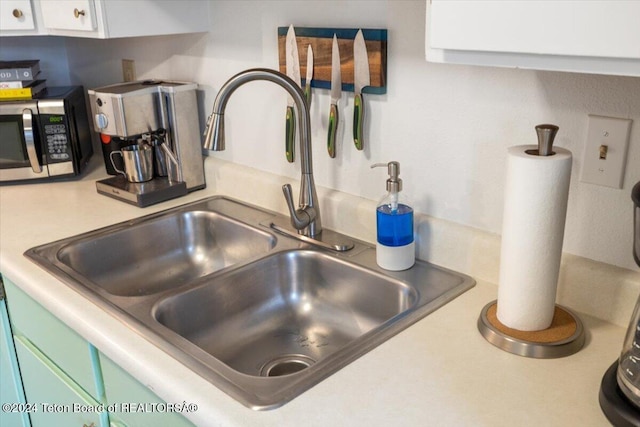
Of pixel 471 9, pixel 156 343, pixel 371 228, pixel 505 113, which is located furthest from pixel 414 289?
pixel 471 9

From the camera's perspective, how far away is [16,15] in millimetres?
1747

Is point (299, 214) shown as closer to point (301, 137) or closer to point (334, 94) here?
point (301, 137)

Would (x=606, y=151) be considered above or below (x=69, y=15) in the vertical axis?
below

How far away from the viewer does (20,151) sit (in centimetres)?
181

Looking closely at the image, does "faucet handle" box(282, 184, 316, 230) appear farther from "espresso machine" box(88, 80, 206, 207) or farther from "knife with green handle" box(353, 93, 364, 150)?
"espresso machine" box(88, 80, 206, 207)

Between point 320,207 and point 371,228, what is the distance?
0.54 ft

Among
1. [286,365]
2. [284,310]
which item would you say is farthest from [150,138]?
[286,365]

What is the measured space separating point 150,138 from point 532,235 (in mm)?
1158

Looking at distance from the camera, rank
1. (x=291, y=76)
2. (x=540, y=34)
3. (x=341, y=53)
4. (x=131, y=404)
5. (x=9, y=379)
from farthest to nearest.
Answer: (x=9, y=379) < (x=291, y=76) < (x=341, y=53) < (x=131, y=404) < (x=540, y=34)

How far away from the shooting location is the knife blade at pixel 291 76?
1393 millimetres

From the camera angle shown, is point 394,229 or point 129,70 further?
point 129,70

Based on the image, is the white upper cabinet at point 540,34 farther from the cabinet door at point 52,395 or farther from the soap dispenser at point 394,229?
the cabinet door at point 52,395

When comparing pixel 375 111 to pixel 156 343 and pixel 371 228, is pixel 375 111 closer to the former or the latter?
pixel 371 228

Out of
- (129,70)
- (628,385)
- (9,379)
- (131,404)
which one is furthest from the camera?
(129,70)
